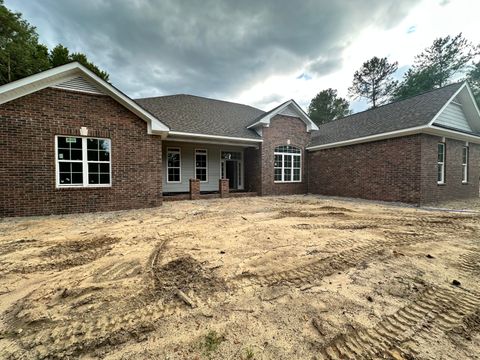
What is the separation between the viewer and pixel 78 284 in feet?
7.94

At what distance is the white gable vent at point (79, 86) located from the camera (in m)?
6.75

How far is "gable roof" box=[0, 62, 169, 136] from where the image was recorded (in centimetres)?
600

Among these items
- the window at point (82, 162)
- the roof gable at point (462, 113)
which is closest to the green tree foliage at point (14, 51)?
the window at point (82, 162)

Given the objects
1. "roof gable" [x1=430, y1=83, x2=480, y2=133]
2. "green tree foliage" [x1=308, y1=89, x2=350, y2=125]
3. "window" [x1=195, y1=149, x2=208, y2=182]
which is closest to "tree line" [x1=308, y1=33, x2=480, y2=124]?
"green tree foliage" [x1=308, y1=89, x2=350, y2=125]

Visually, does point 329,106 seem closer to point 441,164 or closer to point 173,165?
point 441,164

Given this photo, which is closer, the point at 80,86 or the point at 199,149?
the point at 80,86

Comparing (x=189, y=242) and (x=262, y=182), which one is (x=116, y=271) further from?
(x=262, y=182)

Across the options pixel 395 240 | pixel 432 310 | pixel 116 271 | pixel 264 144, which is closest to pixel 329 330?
pixel 432 310

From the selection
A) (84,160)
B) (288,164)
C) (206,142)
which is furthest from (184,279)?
(288,164)

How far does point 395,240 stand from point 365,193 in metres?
7.20

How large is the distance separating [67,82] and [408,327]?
10205 millimetres

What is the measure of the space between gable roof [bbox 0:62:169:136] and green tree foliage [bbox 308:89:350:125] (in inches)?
1385

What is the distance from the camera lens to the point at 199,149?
41.7ft

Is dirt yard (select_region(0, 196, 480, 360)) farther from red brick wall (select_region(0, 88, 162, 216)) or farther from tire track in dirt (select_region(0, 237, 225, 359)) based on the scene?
red brick wall (select_region(0, 88, 162, 216))
